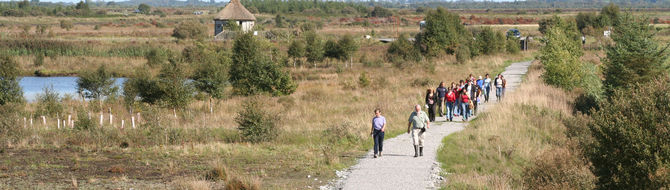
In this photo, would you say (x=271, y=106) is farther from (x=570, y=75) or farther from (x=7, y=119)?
(x=570, y=75)

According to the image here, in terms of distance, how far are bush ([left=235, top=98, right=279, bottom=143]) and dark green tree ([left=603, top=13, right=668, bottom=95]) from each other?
45.2ft

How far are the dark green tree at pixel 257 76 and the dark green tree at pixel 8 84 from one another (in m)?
10.2

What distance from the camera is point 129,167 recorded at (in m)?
18.8

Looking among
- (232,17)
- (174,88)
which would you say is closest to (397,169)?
(174,88)

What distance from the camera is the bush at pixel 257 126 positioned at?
76.6ft

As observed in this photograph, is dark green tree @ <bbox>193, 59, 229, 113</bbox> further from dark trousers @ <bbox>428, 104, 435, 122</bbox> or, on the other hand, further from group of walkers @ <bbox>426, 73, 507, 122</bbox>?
dark trousers @ <bbox>428, 104, 435, 122</bbox>

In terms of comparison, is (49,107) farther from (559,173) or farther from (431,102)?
(559,173)

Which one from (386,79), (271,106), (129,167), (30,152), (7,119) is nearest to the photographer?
(129,167)

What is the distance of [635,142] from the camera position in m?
13.7

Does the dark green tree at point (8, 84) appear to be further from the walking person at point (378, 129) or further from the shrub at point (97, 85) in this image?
the walking person at point (378, 129)

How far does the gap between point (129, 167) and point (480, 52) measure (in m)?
49.1

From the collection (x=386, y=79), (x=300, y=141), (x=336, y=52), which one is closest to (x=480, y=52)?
(x=336, y=52)

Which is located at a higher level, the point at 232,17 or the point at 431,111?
the point at 232,17

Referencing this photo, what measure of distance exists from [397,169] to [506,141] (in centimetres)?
678
